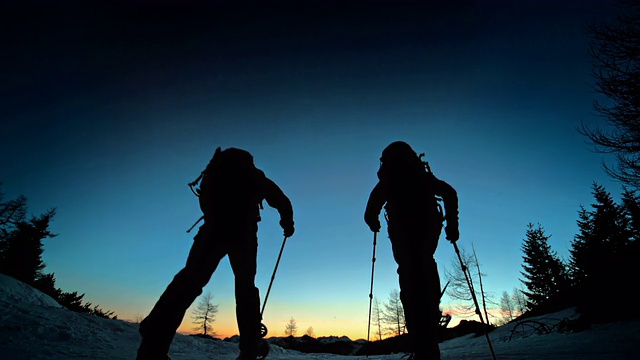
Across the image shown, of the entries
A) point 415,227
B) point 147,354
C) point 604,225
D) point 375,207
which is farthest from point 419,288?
point 604,225

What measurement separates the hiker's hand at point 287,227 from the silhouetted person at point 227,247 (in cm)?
11

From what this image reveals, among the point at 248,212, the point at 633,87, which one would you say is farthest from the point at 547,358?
the point at 633,87

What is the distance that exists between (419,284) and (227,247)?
223cm

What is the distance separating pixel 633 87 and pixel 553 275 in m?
30.8

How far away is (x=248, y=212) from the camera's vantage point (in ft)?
10.8

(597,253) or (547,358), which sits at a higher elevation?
(597,253)

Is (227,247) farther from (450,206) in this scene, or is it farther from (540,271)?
(540,271)

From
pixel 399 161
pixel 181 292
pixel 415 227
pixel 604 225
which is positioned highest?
pixel 604 225

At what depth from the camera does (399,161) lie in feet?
11.0

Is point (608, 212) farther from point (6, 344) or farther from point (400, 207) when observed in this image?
point (6, 344)

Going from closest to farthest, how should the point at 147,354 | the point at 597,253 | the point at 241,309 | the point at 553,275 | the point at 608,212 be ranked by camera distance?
the point at 147,354 < the point at 241,309 < the point at 597,253 < the point at 608,212 < the point at 553,275

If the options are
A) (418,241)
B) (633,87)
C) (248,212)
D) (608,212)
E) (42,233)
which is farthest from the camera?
(42,233)

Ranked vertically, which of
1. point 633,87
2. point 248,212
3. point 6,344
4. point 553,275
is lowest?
point 6,344

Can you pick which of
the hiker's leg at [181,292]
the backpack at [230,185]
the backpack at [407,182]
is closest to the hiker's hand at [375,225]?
the backpack at [407,182]
